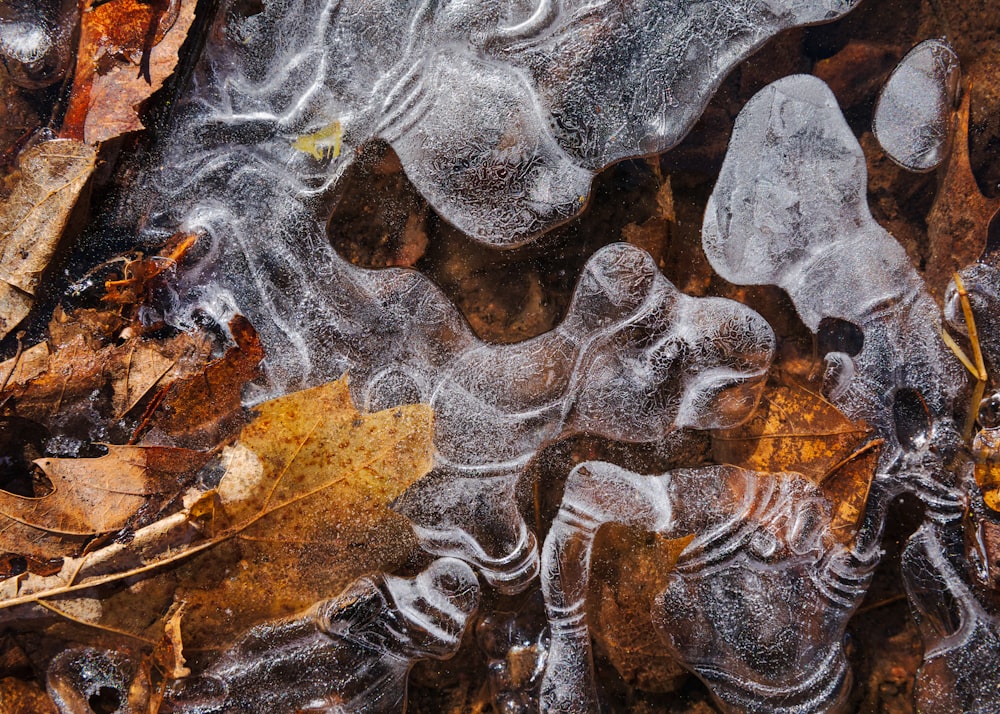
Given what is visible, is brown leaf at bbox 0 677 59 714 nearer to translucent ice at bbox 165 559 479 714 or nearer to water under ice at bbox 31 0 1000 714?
translucent ice at bbox 165 559 479 714

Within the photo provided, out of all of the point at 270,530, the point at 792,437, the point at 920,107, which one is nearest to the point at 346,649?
the point at 270,530

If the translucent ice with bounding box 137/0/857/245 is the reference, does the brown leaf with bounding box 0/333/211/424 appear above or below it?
below

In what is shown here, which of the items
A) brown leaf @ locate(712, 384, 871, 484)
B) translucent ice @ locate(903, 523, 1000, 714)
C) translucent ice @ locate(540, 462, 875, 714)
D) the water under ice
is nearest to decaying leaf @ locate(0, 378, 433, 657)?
the water under ice

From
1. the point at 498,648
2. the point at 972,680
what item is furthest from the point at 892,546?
the point at 498,648

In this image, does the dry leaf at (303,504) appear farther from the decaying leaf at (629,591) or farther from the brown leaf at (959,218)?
the brown leaf at (959,218)

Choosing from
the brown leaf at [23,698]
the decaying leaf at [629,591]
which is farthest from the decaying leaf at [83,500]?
the decaying leaf at [629,591]
